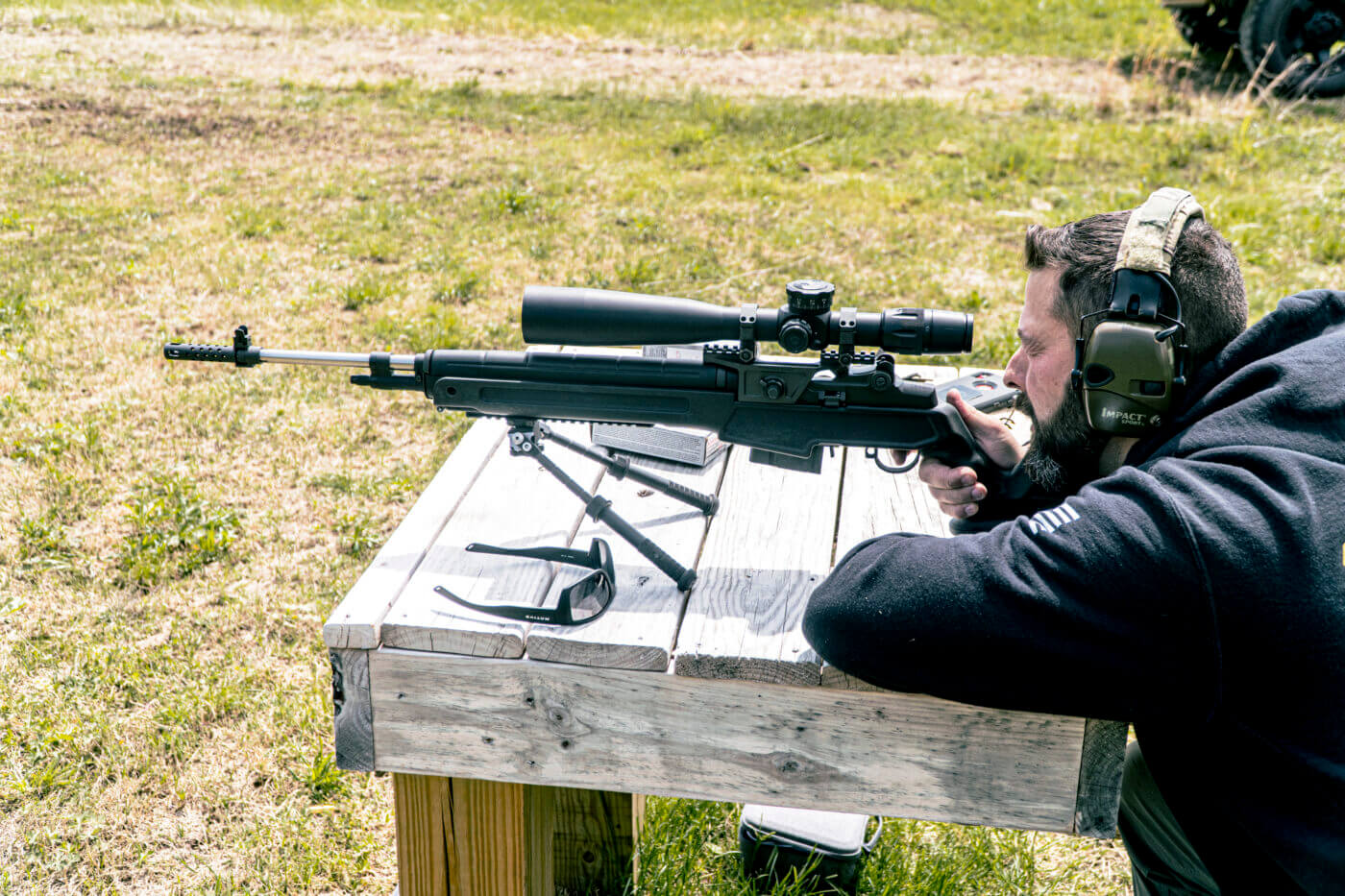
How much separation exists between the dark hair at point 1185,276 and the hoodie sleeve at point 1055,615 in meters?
0.50

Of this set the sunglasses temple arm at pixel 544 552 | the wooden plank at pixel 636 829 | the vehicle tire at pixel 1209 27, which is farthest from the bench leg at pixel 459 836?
the vehicle tire at pixel 1209 27

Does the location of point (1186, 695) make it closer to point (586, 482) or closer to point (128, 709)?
point (586, 482)

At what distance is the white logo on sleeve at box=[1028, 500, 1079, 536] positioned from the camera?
85.3 inches

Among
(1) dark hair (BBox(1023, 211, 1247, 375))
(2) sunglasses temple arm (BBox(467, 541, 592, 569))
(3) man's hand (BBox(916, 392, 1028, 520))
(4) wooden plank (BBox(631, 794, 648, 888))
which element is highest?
(1) dark hair (BBox(1023, 211, 1247, 375))

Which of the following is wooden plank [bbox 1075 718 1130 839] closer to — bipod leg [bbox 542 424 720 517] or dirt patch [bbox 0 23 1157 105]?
bipod leg [bbox 542 424 720 517]

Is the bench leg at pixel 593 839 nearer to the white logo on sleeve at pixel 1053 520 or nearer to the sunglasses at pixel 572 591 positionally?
the sunglasses at pixel 572 591

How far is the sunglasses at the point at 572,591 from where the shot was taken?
257cm

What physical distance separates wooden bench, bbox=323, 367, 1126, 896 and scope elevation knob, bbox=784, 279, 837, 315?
0.63 metres

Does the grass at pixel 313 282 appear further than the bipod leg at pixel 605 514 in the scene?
Yes

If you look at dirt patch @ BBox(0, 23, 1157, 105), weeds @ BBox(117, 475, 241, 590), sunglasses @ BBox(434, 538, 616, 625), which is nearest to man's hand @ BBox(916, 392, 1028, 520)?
sunglasses @ BBox(434, 538, 616, 625)

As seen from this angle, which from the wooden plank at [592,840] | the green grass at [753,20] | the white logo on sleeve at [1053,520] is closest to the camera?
the white logo on sleeve at [1053,520]

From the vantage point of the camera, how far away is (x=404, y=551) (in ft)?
9.48

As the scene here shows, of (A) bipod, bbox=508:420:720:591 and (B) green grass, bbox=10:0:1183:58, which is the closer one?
(A) bipod, bbox=508:420:720:591

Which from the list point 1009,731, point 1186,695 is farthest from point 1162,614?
point 1009,731
